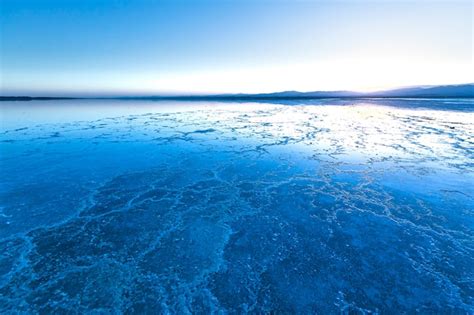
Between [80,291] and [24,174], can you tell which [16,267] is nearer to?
[80,291]

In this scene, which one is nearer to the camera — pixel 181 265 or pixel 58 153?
pixel 181 265

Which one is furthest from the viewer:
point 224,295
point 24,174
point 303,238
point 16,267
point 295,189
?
point 24,174

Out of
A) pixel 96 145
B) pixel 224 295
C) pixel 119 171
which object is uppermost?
pixel 96 145

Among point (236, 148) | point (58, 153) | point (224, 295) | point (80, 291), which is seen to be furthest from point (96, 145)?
point (224, 295)

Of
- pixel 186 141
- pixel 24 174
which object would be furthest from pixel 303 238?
pixel 186 141

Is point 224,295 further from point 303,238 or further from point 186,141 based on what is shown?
point 186,141

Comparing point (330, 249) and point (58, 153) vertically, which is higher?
point (58, 153)

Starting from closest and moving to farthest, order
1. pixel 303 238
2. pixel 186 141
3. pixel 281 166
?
pixel 303 238 → pixel 281 166 → pixel 186 141
